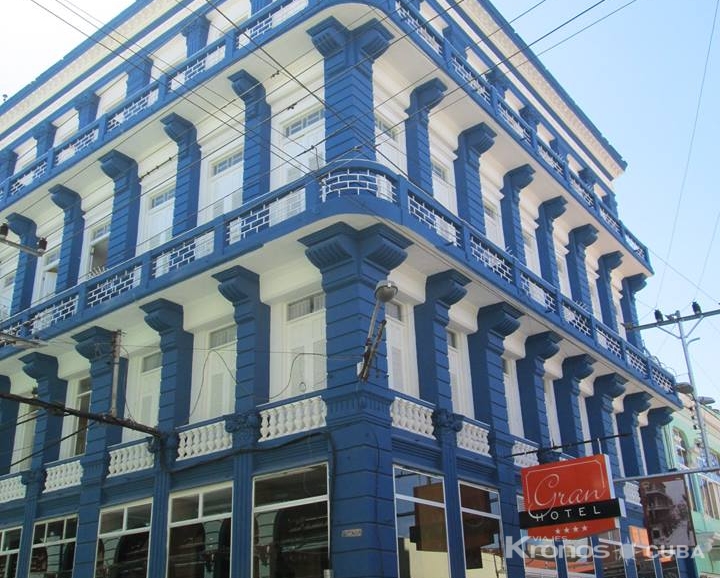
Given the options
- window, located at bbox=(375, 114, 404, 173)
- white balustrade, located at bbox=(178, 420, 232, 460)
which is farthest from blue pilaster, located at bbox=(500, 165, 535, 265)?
white balustrade, located at bbox=(178, 420, 232, 460)

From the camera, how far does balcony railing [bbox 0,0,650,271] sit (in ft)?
63.0

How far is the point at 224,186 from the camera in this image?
20.1m

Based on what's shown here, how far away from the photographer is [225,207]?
19672 mm

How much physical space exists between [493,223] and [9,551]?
50.4 ft

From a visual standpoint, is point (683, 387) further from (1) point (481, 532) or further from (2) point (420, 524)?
(2) point (420, 524)

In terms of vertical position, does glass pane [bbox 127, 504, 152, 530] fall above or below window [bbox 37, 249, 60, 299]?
below

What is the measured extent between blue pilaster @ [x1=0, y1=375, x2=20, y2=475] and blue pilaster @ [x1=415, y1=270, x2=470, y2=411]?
12.5m

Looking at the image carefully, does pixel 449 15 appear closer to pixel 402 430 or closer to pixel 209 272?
pixel 209 272

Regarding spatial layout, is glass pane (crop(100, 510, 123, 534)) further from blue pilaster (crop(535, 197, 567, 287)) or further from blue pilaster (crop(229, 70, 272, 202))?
blue pilaster (crop(535, 197, 567, 287))

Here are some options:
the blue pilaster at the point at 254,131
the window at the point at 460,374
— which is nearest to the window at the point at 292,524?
the window at the point at 460,374

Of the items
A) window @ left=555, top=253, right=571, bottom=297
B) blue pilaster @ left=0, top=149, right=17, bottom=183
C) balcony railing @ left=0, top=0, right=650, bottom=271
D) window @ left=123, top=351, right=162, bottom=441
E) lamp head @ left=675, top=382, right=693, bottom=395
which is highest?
blue pilaster @ left=0, top=149, right=17, bottom=183

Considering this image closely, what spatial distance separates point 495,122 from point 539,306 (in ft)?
17.0

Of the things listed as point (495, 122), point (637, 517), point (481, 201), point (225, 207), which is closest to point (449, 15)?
point (495, 122)

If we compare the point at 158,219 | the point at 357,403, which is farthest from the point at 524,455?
the point at 158,219
